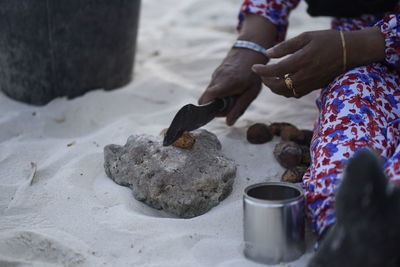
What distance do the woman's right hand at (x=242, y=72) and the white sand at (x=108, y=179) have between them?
0.15 metres

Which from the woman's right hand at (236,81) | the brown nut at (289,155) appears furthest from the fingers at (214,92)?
the brown nut at (289,155)

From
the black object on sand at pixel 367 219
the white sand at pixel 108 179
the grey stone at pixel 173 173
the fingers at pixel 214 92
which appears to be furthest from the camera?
the fingers at pixel 214 92

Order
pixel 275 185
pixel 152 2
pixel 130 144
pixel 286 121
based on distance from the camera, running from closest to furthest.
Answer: pixel 275 185, pixel 130 144, pixel 286 121, pixel 152 2

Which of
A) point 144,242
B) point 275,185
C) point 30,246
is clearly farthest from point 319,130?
point 30,246

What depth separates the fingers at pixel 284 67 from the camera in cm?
154

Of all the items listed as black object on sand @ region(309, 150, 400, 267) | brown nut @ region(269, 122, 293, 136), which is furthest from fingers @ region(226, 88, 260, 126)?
black object on sand @ region(309, 150, 400, 267)

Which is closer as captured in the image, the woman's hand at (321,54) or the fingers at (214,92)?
the woman's hand at (321,54)

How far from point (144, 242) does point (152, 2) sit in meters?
3.11

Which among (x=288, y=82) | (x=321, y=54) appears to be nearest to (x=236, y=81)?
(x=288, y=82)

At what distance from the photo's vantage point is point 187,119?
1.64m

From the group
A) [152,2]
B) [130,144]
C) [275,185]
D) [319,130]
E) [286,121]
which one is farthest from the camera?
[152,2]

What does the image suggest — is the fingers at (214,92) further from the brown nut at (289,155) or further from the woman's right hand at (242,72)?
the brown nut at (289,155)

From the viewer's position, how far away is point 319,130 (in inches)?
60.4

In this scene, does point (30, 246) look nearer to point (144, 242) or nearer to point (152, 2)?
point (144, 242)
